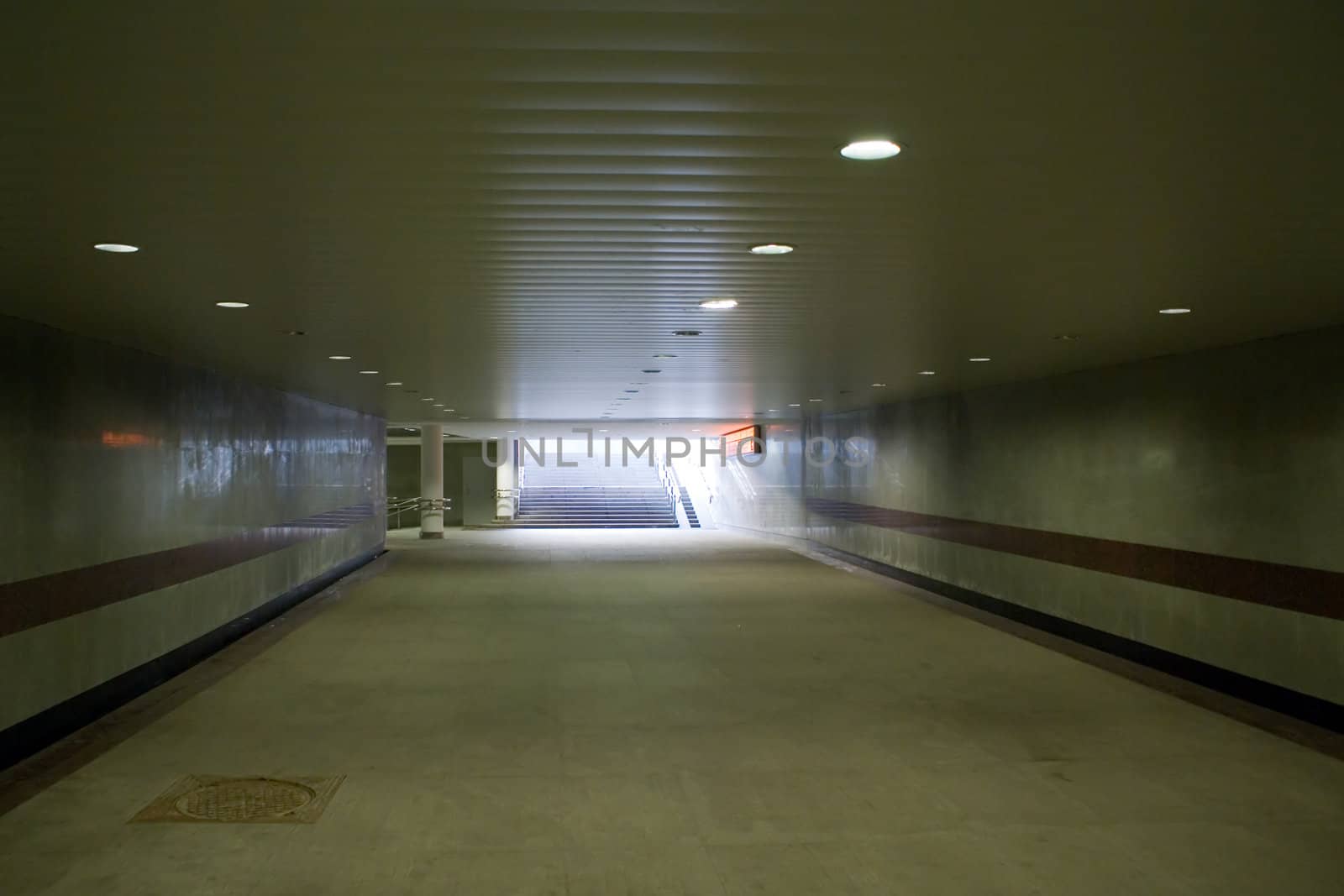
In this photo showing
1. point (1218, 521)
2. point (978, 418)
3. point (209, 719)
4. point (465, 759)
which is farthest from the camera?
point (978, 418)

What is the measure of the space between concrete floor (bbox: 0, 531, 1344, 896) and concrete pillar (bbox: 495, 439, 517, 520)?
24.6m

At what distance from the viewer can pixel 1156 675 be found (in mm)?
8930

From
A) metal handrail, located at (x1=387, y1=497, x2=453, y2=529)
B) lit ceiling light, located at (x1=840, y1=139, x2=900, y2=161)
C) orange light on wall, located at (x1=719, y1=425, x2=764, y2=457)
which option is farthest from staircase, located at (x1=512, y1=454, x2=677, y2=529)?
lit ceiling light, located at (x1=840, y1=139, x2=900, y2=161)

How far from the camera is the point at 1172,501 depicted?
359 inches

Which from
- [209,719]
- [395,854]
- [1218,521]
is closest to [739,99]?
[395,854]

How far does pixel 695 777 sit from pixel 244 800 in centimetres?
240

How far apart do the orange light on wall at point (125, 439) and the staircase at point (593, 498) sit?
23.7 meters

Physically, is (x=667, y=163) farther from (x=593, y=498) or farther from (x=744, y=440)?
(x=593, y=498)

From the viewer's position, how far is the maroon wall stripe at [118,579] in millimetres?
6465

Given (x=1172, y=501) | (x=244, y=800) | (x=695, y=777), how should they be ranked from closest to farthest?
1. (x=244, y=800)
2. (x=695, y=777)
3. (x=1172, y=501)

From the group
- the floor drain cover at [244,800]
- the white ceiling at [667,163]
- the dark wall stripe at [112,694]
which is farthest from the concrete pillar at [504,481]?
the floor drain cover at [244,800]

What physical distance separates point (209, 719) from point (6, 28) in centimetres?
589

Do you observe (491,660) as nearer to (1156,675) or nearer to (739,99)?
(1156,675)

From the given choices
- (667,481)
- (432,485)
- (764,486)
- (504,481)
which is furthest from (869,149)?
(667,481)
